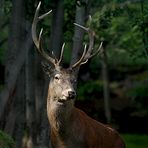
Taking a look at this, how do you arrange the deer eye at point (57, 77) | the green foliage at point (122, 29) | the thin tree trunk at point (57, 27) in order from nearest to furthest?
the deer eye at point (57, 77), the thin tree trunk at point (57, 27), the green foliage at point (122, 29)

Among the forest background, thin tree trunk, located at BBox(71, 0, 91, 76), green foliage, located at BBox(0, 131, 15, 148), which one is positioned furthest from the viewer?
thin tree trunk, located at BBox(71, 0, 91, 76)

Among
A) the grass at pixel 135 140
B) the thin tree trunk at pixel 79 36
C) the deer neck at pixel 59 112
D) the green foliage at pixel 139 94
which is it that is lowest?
the grass at pixel 135 140

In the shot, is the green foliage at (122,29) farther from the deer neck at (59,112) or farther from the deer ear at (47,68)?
the deer neck at (59,112)

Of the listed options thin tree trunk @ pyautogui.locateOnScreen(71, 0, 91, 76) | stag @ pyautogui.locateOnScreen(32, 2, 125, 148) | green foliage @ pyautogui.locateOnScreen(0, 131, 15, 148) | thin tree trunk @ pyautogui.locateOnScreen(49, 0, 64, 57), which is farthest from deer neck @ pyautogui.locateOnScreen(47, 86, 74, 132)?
thin tree trunk @ pyautogui.locateOnScreen(49, 0, 64, 57)

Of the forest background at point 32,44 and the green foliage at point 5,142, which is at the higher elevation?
the forest background at point 32,44

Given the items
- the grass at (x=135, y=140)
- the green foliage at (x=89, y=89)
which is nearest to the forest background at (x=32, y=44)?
the grass at (x=135, y=140)

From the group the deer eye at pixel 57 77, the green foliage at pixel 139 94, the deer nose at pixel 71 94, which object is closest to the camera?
the deer nose at pixel 71 94

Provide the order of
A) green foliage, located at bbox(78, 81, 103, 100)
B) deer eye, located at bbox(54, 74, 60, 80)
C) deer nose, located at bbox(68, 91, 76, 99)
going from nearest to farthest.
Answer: deer nose, located at bbox(68, 91, 76, 99) → deer eye, located at bbox(54, 74, 60, 80) → green foliage, located at bbox(78, 81, 103, 100)

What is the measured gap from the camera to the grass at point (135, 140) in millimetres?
24188

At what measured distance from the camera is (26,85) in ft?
52.9

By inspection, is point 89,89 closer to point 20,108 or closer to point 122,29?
point 122,29

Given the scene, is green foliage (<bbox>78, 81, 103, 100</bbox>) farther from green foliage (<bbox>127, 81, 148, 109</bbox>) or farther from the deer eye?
the deer eye

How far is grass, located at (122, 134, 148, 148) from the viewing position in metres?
24.2

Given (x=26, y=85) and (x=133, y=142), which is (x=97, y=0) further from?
(x=133, y=142)
